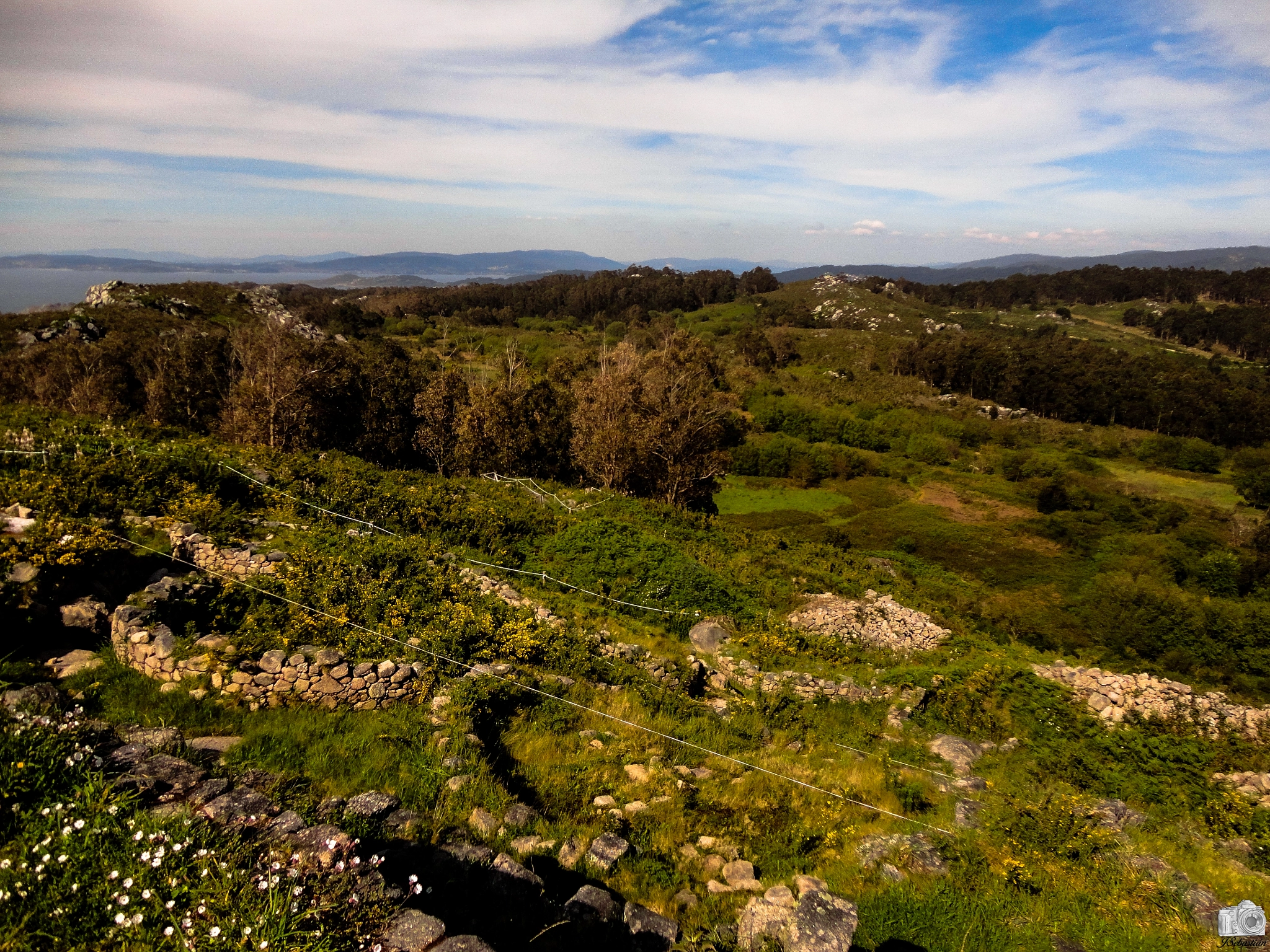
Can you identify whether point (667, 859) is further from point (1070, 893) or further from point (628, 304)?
point (628, 304)

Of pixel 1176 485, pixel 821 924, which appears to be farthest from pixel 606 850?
pixel 1176 485

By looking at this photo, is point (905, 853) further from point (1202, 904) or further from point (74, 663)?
point (74, 663)

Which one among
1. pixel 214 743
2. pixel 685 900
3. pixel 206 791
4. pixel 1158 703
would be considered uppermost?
pixel 206 791

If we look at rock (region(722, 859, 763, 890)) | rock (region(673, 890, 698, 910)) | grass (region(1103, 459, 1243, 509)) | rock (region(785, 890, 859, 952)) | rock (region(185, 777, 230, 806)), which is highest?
rock (region(185, 777, 230, 806))

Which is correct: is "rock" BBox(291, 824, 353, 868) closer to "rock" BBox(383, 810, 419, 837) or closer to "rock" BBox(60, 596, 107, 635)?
"rock" BBox(383, 810, 419, 837)

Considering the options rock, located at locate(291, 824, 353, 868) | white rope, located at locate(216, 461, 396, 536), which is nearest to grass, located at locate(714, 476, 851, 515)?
white rope, located at locate(216, 461, 396, 536)

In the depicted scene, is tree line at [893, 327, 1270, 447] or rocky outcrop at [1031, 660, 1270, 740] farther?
tree line at [893, 327, 1270, 447]
